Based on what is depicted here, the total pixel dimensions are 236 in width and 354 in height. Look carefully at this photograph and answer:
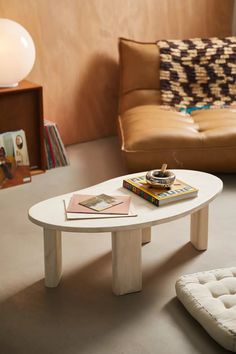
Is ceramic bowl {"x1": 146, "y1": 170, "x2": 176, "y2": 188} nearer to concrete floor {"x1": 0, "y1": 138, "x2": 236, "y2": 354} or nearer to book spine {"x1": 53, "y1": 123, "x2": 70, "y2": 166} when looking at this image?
concrete floor {"x1": 0, "y1": 138, "x2": 236, "y2": 354}

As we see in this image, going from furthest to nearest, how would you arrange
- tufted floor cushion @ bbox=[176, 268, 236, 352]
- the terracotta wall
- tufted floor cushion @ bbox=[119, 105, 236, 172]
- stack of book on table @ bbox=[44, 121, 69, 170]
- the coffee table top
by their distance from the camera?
the terracotta wall → stack of book on table @ bbox=[44, 121, 69, 170] → tufted floor cushion @ bbox=[119, 105, 236, 172] → the coffee table top → tufted floor cushion @ bbox=[176, 268, 236, 352]

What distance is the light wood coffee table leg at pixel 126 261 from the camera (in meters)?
2.26

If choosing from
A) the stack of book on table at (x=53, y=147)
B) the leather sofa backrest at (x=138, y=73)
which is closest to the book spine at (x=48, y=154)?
the stack of book on table at (x=53, y=147)

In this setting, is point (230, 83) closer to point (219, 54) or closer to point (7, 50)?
point (219, 54)

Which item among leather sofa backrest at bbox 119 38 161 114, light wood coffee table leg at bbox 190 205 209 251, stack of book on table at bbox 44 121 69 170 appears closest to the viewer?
light wood coffee table leg at bbox 190 205 209 251

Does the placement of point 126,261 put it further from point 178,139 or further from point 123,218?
point 178,139

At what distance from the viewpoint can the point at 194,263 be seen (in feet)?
8.44

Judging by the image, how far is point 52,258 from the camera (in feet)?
7.71

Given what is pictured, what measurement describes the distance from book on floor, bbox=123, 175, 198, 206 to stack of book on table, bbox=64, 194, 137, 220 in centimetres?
7

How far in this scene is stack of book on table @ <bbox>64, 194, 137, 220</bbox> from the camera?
Result: 2268 millimetres

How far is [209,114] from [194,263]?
4.49 ft

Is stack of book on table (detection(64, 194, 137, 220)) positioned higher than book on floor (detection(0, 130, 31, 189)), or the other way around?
stack of book on table (detection(64, 194, 137, 220))

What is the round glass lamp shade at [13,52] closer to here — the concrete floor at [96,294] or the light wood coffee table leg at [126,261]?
the concrete floor at [96,294]

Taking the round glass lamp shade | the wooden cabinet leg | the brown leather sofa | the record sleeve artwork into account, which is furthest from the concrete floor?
the record sleeve artwork
